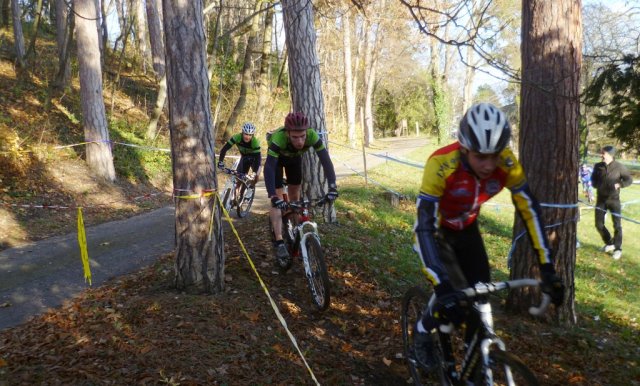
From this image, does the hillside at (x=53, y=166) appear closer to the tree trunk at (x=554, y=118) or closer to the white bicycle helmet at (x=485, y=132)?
the tree trunk at (x=554, y=118)

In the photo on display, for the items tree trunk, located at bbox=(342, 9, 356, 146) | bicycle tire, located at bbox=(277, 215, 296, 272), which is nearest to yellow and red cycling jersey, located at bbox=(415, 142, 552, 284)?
bicycle tire, located at bbox=(277, 215, 296, 272)

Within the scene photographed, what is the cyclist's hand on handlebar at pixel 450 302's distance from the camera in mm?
2992

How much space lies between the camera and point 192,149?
552 centimetres

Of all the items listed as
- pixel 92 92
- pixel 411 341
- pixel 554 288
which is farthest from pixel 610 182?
pixel 92 92

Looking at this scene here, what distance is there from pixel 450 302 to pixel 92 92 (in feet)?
45.1

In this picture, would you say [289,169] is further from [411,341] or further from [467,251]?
[467,251]

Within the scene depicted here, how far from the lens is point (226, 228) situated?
30.7 ft

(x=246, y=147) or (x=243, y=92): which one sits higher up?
(x=243, y=92)

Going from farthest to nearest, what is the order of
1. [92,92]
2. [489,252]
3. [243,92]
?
[243,92] → [92,92] → [489,252]

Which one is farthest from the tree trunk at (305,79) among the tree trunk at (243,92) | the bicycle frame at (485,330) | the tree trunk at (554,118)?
the tree trunk at (243,92)

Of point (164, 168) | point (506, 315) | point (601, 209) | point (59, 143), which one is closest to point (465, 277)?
point (506, 315)

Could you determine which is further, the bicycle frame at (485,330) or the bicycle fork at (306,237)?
the bicycle fork at (306,237)

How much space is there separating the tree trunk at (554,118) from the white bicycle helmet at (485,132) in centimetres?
236

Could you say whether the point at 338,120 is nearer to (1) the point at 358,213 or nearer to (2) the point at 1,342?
(1) the point at 358,213
